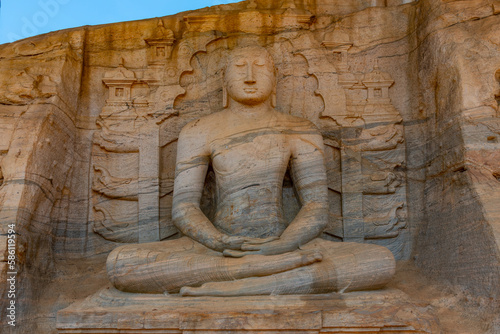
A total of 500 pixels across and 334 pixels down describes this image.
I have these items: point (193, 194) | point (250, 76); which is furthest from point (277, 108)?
point (193, 194)

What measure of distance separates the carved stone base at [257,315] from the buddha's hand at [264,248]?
54 centimetres

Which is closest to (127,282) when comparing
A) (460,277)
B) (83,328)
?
(83,328)

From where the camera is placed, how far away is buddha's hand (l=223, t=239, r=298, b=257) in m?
5.47

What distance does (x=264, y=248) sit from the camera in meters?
5.54

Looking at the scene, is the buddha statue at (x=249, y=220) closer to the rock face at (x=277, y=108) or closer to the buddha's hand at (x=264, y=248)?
the buddha's hand at (x=264, y=248)

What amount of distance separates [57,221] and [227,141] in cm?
201

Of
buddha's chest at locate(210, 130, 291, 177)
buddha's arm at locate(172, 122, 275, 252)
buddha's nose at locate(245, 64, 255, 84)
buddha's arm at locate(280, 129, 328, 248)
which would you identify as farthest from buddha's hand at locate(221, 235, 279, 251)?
buddha's nose at locate(245, 64, 255, 84)

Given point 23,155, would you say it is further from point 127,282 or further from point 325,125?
point 325,125

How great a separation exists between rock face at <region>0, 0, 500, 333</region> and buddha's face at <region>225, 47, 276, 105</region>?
68 cm

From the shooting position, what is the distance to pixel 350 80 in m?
7.25

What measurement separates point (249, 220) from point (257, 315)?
151cm

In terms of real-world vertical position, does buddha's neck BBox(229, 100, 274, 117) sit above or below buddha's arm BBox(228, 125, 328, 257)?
above

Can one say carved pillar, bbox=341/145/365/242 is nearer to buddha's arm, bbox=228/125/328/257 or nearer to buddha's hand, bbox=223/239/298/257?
buddha's arm, bbox=228/125/328/257

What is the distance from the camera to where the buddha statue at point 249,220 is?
5.14 metres
